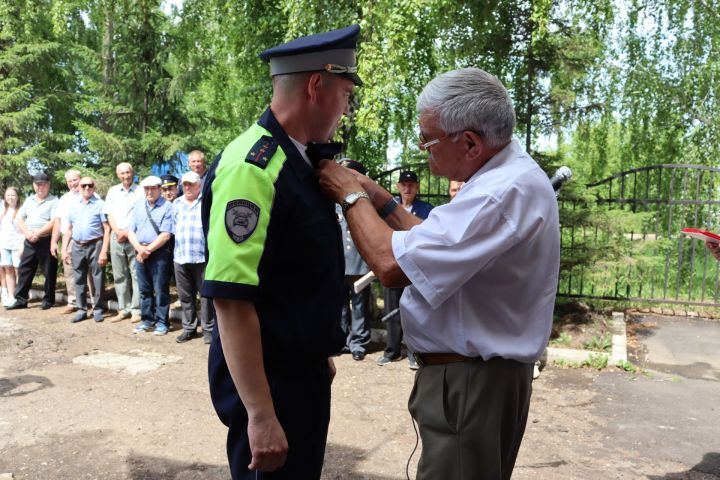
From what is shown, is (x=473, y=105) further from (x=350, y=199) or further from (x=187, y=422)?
(x=187, y=422)

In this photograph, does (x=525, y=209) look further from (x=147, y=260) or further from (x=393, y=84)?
(x=147, y=260)

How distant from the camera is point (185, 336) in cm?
795

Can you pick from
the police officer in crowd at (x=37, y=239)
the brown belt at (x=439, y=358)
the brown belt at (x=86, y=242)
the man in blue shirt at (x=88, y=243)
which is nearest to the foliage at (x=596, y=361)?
the brown belt at (x=439, y=358)

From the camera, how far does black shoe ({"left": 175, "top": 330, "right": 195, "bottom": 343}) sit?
7.90 meters

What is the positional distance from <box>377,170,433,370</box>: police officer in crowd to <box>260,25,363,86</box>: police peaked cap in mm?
4716

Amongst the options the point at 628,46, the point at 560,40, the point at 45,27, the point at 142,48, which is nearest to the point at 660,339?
the point at 560,40

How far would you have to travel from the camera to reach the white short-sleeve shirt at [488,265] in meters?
1.94

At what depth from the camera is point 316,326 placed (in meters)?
2.00

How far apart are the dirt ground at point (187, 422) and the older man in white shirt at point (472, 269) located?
2327 millimetres

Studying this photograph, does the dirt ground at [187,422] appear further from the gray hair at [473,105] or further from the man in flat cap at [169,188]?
the gray hair at [473,105]

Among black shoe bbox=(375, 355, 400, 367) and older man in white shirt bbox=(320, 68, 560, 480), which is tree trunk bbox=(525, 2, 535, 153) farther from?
older man in white shirt bbox=(320, 68, 560, 480)

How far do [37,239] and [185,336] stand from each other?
362 cm

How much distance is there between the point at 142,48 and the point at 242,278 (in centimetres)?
992

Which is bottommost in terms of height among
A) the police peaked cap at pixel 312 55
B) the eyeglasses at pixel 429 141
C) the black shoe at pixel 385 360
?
the black shoe at pixel 385 360
